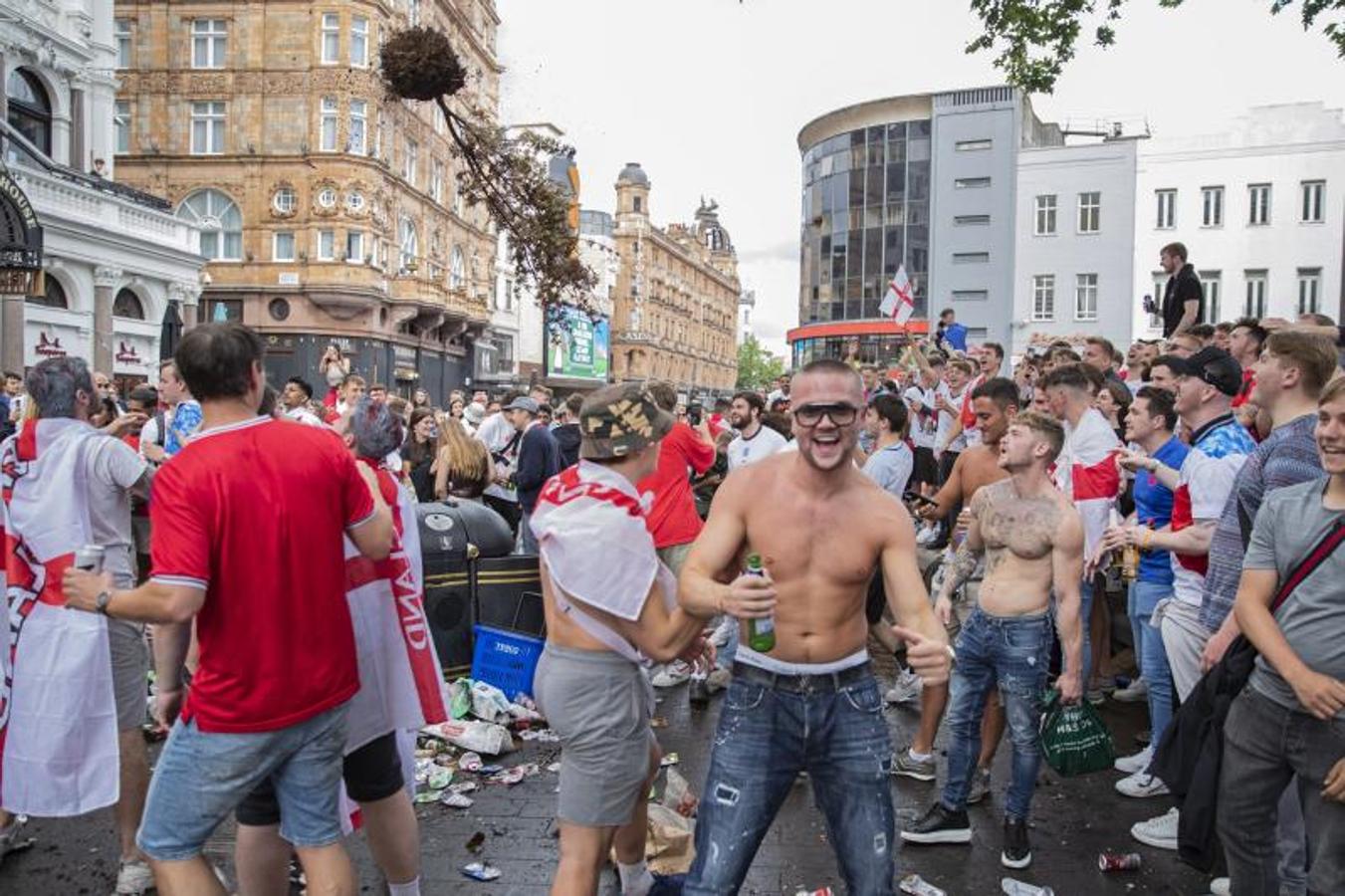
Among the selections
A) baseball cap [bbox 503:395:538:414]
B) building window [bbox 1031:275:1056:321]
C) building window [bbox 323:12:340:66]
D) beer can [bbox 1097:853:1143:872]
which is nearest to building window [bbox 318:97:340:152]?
building window [bbox 323:12:340:66]

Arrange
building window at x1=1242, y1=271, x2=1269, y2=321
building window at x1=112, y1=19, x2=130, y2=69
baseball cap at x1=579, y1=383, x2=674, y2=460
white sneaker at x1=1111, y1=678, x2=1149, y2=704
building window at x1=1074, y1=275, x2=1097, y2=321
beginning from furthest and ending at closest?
building window at x1=112, y1=19, x2=130, y2=69 < building window at x1=1074, y1=275, x2=1097, y2=321 < building window at x1=1242, y1=271, x2=1269, y2=321 < white sneaker at x1=1111, y1=678, x2=1149, y2=704 < baseball cap at x1=579, y1=383, x2=674, y2=460

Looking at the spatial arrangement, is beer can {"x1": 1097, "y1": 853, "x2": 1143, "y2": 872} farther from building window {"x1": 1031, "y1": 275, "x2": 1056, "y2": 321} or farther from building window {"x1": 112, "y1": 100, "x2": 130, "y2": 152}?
building window {"x1": 112, "y1": 100, "x2": 130, "y2": 152}

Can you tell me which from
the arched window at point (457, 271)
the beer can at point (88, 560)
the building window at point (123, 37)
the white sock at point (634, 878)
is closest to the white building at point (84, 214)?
the building window at point (123, 37)

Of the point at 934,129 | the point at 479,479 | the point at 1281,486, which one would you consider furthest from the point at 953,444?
the point at 934,129

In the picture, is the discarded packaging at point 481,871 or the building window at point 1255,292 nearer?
the discarded packaging at point 481,871

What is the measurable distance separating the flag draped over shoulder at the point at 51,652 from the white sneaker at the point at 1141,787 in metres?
4.89

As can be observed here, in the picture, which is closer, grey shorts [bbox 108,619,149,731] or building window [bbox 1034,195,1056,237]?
grey shorts [bbox 108,619,149,731]

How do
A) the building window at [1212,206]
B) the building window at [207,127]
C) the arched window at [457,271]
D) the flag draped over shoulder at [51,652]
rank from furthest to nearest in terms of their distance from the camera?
the arched window at [457,271]
the building window at [207,127]
the building window at [1212,206]
the flag draped over shoulder at [51,652]

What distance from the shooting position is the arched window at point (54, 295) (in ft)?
75.0

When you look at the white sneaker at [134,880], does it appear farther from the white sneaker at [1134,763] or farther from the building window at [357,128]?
the building window at [357,128]

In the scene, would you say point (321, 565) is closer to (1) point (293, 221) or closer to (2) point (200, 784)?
(2) point (200, 784)

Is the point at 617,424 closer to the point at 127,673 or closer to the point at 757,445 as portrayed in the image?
the point at 127,673

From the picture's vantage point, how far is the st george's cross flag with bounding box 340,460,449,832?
11.3 feet

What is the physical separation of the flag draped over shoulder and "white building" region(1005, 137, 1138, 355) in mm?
32478
